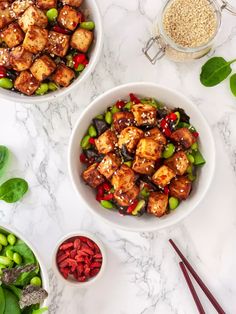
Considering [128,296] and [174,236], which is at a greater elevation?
[174,236]

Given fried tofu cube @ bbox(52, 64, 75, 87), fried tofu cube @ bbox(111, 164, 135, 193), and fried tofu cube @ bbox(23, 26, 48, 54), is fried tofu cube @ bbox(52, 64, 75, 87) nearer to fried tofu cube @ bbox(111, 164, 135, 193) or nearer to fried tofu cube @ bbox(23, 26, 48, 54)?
fried tofu cube @ bbox(23, 26, 48, 54)

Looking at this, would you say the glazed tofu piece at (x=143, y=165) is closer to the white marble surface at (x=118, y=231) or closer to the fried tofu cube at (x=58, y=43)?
the white marble surface at (x=118, y=231)

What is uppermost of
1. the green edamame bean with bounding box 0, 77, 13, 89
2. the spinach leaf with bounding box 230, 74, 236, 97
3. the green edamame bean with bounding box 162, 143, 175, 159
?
the spinach leaf with bounding box 230, 74, 236, 97

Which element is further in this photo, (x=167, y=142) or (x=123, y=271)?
(x=123, y=271)

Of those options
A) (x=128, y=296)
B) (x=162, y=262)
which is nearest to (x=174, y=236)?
(x=162, y=262)

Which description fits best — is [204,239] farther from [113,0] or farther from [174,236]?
[113,0]

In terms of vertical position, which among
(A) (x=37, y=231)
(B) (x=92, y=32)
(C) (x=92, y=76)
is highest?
(B) (x=92, y=32)

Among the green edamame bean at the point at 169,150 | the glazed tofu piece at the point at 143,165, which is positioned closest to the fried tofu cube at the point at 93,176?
the glazed tofu piece at the point at 143,165

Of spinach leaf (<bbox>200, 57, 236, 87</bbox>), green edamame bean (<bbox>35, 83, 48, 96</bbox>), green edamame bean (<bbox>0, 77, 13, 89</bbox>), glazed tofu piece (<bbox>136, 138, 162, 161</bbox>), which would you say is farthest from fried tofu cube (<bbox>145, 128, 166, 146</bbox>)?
green edamame bean (<bbox>0, 77, 13, 89</bbox>)
